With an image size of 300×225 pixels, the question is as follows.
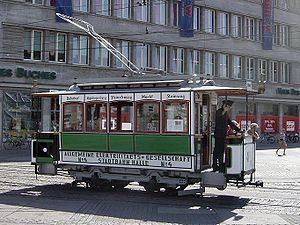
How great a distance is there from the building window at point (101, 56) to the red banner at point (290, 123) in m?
23.5

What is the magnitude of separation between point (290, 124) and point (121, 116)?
44.8m

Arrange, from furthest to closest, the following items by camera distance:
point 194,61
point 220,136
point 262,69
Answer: point 262,69, point 194,61, point 220,136

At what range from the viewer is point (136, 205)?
1222 cm

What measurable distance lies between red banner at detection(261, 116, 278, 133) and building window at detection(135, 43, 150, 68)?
1614cm

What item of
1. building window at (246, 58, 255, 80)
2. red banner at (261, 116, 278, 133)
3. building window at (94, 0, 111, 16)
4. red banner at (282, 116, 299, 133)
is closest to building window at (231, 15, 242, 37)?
building window at (246, 58, 255, 80)

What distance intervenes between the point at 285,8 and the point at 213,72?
13602mm

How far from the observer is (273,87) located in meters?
53.5

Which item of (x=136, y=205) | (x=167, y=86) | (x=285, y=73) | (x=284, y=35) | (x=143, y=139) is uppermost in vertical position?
(x=284, y=35)

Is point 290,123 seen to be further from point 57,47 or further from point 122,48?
point 57,47

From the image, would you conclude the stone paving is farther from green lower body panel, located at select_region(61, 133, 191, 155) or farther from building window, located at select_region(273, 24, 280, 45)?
building window, located at select_region(273, 24, 280, 45)

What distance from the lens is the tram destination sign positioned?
12953 mm

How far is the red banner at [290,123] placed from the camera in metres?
55.2

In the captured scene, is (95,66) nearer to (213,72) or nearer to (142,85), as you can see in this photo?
(213,72)

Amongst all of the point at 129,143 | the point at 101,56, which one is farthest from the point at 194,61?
the point at 129,143
